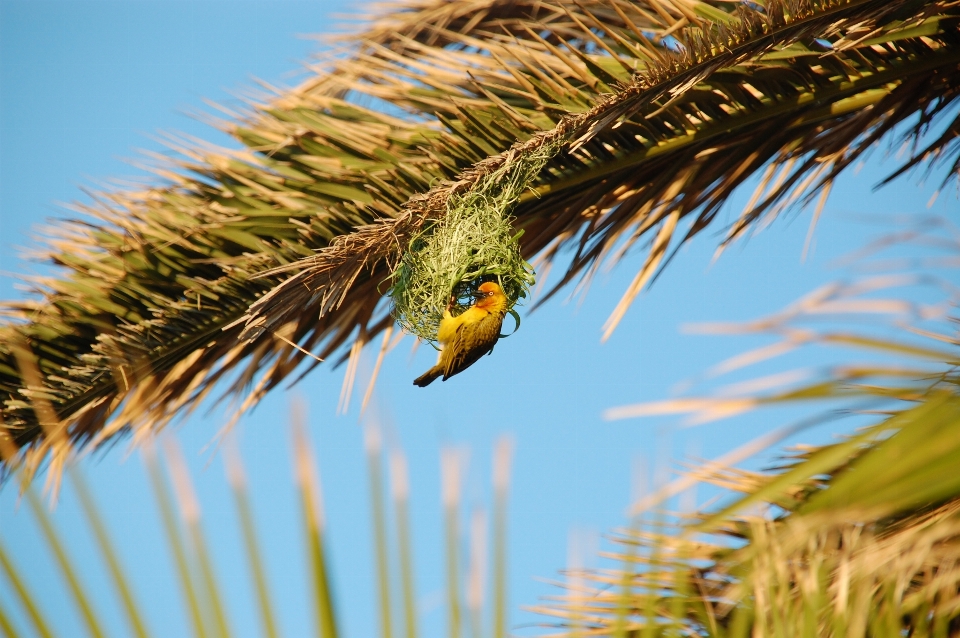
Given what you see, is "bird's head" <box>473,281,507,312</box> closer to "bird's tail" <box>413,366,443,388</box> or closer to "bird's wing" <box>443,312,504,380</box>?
"bird's wing" <box>443,312,504,380</box>

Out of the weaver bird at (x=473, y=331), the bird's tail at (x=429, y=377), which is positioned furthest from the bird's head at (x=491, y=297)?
the bird's tail at (x=429, y=377)

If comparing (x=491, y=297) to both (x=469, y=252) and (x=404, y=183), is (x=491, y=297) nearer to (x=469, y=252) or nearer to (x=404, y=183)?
(x=469, y=252)

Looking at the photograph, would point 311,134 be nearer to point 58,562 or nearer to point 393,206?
point 393,206

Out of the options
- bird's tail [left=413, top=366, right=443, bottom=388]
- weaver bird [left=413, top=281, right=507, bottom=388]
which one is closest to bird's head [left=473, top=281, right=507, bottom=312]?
weaver bird [left=413, top=281, right=507, bottom=388]

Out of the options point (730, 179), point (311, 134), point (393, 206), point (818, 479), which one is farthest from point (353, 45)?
point (818, 479)

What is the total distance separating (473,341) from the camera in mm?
2932

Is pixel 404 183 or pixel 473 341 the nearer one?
pixel 473 341

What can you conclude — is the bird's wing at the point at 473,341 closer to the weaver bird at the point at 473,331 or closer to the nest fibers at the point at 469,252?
the weaver bird at the point at 473,331

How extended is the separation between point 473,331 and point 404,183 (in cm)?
73

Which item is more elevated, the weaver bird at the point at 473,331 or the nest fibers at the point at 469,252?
the nest fibers at the point at 469,252

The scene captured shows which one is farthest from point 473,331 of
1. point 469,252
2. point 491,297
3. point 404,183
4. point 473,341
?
→ point 404,183

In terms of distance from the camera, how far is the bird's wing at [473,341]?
2938 millimetres

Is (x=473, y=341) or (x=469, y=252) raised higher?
(x=469, y=252)

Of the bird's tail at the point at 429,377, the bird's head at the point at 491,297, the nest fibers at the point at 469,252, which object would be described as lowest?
the bird's tail at the point at 429,377
